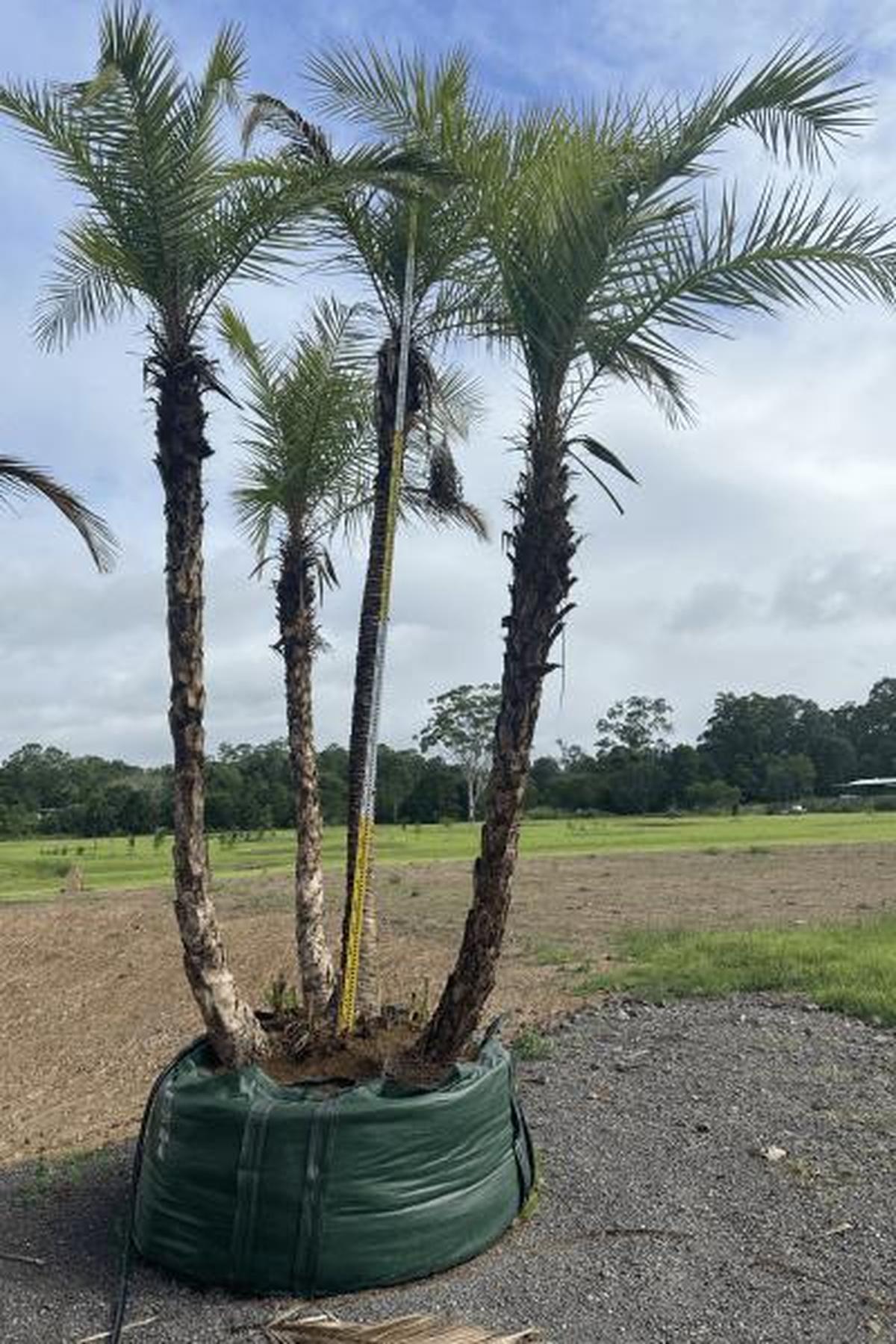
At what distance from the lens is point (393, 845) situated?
45.0 metres

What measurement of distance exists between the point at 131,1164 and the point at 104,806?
52.1 metres

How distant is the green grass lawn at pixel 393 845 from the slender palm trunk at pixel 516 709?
71.2 feet

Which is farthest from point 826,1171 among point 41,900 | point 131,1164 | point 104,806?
point 104,806

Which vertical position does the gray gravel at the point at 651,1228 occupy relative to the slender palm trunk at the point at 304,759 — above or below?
below

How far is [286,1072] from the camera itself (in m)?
6.27

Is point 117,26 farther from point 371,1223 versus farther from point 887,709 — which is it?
point 887,709

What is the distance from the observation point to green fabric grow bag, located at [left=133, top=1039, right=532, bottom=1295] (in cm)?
518

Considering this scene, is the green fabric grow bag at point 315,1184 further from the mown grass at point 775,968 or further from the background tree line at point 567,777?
the background tree line at point 567,777

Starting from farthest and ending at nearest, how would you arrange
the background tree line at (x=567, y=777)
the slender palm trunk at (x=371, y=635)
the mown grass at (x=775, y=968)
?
the background tree line at (x=567, y=777) < the mown grass at (x=775, y=968) < the slender palm trunk at (x=371, y=635)

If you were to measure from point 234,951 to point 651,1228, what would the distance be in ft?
38.2

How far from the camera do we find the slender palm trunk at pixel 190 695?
250 inches

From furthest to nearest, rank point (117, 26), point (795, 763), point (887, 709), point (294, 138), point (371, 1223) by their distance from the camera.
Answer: point (887, 709) < point (795, 763) < point (294, 138) < point (117, 26) < point (371, 1223)

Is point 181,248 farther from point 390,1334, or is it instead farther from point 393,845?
point 393,845

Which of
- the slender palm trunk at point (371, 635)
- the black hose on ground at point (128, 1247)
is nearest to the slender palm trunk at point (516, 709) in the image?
the slender palm trunk at point (371, 635)
